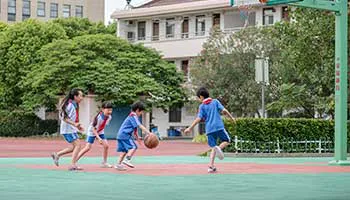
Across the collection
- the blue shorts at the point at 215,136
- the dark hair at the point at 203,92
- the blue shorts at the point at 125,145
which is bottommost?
the blue shorts at the point at 125,145

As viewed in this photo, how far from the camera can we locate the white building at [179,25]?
57.8 meters

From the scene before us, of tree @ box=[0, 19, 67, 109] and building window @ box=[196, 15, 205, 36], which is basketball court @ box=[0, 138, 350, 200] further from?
building window @ box=[196, 15, 205, 36]

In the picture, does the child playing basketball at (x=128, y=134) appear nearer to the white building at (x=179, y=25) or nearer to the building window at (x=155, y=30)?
the white building at (x=179, y=25)

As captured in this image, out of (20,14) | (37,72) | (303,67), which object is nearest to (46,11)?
(20,14)

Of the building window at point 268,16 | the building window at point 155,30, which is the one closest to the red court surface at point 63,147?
the building window at point 268,16

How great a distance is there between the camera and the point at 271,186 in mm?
11508

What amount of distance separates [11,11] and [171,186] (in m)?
82.5

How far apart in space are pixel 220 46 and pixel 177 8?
16251 mm

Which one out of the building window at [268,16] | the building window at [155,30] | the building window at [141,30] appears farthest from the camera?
the building window at [141,30]

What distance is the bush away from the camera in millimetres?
25625

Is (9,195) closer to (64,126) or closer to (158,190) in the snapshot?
(158,190)

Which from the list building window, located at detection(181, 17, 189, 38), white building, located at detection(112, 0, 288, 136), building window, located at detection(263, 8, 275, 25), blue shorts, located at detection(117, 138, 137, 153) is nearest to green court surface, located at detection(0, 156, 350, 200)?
blue shorts, located at detection(117, 138, 137, 153)

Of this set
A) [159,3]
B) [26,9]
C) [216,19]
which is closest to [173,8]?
[216,19]

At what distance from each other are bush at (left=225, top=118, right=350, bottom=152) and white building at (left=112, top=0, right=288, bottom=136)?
2891 cm
